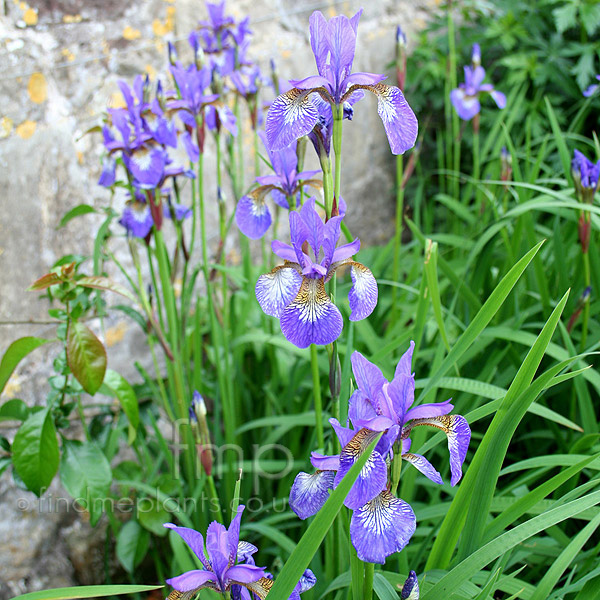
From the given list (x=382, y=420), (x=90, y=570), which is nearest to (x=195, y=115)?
(x=382, y=420)

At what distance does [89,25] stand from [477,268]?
1796mm

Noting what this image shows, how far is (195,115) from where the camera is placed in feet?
5.44

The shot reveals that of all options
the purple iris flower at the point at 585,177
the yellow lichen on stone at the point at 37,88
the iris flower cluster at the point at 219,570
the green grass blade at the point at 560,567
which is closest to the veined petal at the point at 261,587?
the iris flower cluster at the point at 219,570

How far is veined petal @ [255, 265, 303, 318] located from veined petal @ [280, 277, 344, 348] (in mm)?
57

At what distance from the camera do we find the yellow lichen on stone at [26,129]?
2148 mm

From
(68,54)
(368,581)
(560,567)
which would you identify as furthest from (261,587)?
(68,54)

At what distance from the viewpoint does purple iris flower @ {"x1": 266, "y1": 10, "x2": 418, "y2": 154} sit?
93 cm

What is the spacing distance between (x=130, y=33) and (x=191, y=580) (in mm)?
2287

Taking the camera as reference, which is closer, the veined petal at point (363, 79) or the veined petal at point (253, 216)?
the veined petal at point (363, 79)

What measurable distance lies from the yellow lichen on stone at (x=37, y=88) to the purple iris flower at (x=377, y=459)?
1.92 metres

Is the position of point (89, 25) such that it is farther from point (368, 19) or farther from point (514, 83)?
point (514, 83)

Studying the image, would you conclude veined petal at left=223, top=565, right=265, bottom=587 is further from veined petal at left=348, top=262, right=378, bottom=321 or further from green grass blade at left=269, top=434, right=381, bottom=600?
veined petal at left=348, top=262, right=378, bottom=321

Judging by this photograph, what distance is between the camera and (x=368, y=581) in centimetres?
89

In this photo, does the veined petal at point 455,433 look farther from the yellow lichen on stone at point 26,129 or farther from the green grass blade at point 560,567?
the yellow lichen on stone at point 26,129
